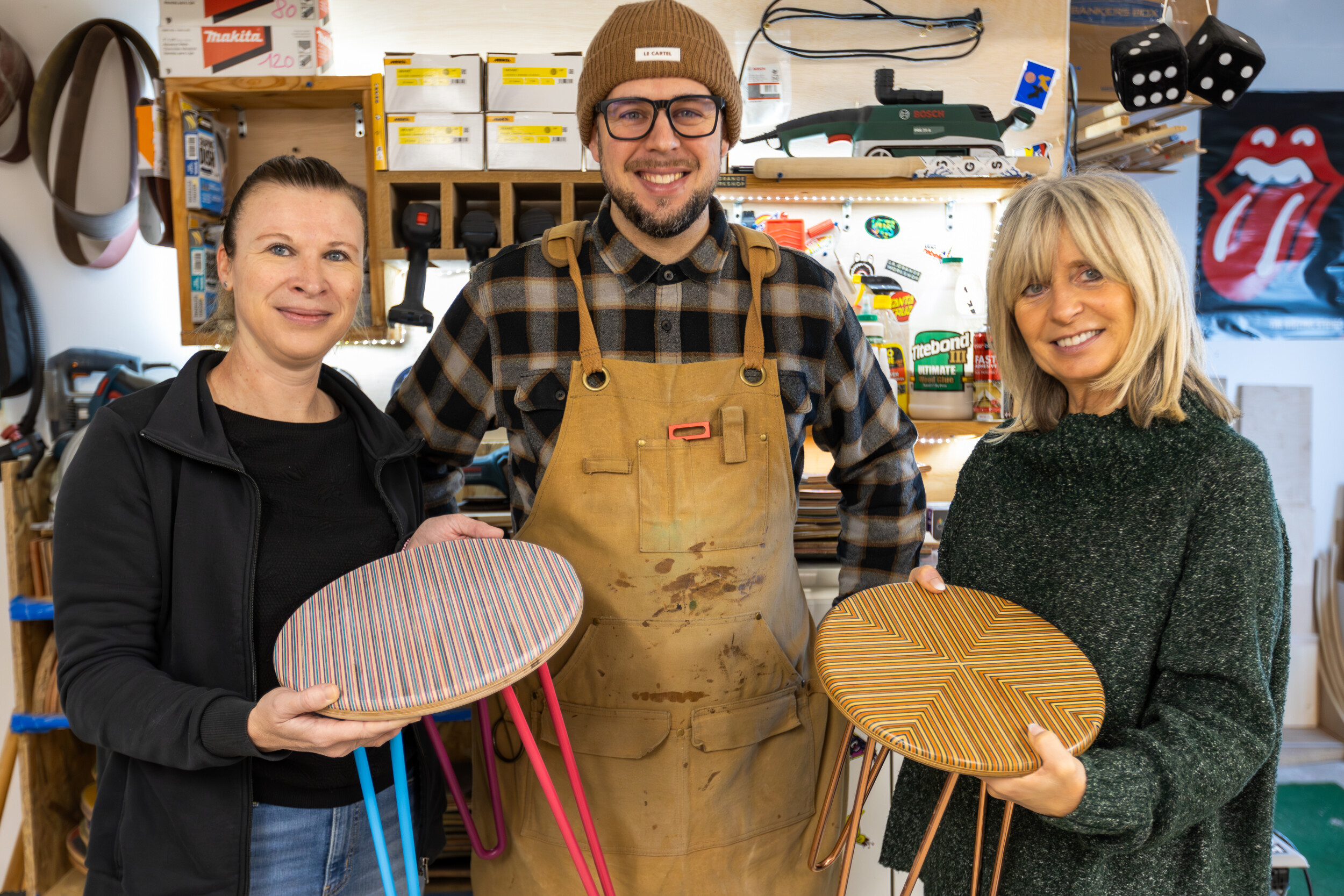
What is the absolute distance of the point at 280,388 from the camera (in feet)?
3.99

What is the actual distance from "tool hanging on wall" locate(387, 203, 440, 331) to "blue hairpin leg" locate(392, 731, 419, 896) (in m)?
1.63

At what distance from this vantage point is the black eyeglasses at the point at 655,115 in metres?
1.34

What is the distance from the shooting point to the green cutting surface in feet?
8.63

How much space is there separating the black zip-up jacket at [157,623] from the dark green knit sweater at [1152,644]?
0.98 metres

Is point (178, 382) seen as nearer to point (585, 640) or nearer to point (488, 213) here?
point (585, 640)

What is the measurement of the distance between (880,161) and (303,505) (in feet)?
5.94

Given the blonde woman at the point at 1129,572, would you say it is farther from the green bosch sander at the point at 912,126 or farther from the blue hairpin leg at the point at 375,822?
the green bosch sander at the point at 912,126

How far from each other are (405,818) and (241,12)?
2482 millimetres

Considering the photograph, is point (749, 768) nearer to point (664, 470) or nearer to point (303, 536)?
point (664, 470)

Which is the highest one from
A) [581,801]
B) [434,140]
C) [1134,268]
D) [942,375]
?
[434,140]

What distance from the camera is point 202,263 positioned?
2490mm

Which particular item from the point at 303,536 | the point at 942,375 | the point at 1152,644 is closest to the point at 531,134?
the point at 942,375

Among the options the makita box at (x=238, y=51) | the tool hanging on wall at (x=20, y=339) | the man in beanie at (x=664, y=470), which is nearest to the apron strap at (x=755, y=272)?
the man in beanie at (x=664, y=470)

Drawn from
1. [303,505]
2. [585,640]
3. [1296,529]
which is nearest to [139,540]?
[303,505]
